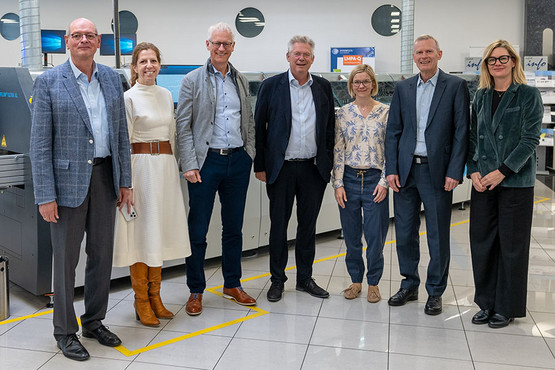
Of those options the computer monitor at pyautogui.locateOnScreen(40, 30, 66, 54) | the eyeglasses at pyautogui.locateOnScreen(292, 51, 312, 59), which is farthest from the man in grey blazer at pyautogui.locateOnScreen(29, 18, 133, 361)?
the computer monitor at pyautogui.locateOnScreen(40, 30, 66, 54)

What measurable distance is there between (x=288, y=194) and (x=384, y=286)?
42.2 inches

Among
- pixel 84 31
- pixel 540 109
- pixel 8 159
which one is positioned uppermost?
pixel 84 31

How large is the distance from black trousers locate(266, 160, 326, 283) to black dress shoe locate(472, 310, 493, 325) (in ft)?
3.63

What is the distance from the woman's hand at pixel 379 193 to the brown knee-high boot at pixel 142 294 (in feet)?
4.82

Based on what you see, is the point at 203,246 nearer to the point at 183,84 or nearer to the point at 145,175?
the point at 145,175

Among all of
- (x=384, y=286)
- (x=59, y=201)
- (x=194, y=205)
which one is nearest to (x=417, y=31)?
(x=384, y=286)

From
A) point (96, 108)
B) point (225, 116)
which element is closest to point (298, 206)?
point (225, 116)

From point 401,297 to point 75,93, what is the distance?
2335mm

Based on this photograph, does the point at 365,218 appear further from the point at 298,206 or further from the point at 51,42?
the point at 51,42

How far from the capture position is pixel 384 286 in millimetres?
4148

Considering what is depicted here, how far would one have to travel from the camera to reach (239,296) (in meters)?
3.73

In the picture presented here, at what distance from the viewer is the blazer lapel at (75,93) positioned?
2.76m

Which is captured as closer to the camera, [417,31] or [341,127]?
[341,127]

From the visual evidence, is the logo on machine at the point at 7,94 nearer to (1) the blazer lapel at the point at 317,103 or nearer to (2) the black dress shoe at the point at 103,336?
(2) the black dress shoe at the point at 103,336
